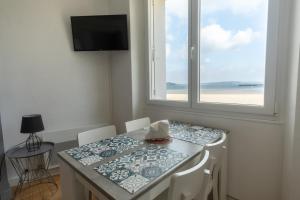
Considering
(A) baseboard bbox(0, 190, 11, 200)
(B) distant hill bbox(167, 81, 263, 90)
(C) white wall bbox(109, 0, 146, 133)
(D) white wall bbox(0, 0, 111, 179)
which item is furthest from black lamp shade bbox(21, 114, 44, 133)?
(B) distant hill bbox(167, 81, 263, 90)

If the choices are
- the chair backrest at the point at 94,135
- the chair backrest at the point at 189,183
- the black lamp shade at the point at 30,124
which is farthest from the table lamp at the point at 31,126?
the chair backrest at the point at 189,183

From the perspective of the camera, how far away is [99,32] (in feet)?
7.61

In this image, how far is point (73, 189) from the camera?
3.95 ft

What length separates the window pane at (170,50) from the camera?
2049 mm

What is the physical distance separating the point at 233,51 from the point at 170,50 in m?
0.70

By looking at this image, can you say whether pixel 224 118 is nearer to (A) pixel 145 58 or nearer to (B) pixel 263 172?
(B) pixel 263 172

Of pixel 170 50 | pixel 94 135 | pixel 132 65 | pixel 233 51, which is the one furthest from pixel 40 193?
pixel 233 51

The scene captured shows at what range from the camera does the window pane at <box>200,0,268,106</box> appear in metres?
1.58

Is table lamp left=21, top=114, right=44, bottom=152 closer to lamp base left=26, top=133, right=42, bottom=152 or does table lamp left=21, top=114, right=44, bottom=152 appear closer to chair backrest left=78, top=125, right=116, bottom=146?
lamp base left=26, top=133, right=42, bottom=152

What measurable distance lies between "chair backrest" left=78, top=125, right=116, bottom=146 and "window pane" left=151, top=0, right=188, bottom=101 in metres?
0.83

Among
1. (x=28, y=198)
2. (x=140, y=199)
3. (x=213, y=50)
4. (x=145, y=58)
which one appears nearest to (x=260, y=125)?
(x=213, y=50)

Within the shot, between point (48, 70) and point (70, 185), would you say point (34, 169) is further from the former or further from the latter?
point (70, 185)

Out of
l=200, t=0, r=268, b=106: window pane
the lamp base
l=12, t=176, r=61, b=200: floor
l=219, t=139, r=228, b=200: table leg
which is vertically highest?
l=200, t=0, r=268, b=106: window pane

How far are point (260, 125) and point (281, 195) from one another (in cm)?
56
